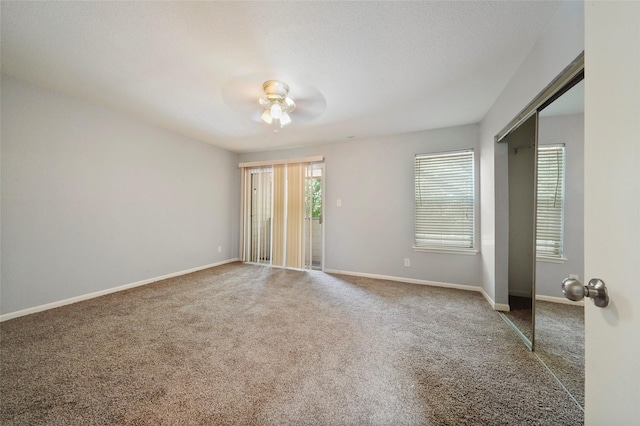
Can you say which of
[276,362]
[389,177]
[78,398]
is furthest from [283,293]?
[389,177]

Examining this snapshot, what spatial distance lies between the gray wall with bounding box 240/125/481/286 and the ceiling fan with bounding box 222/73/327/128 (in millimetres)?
1337

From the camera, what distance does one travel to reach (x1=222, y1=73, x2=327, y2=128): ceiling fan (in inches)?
86.7

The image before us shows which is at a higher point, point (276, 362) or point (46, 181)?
point (46, 181)

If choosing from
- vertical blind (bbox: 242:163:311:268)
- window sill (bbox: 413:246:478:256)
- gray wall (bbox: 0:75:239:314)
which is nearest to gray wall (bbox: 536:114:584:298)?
window sill (bbox: 413:246:478:256)

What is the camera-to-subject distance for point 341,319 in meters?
2.33

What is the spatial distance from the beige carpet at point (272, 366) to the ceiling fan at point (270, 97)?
221cm

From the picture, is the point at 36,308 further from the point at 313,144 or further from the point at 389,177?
the point at 389,177

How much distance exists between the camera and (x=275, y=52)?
179 centimetres

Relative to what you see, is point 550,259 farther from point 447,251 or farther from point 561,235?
point 447,251

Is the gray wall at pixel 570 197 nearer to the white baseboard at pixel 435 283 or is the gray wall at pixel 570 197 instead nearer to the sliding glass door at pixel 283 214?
the white baseboard at pixel 435 283

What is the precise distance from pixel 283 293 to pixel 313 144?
8.89 ft
